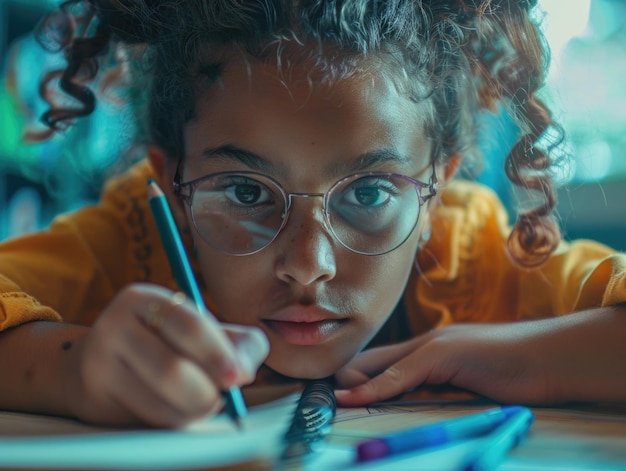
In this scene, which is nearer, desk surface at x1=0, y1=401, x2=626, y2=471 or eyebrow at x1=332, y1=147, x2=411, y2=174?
desk surface at x1=0, y1=401, x2=626, y2=471

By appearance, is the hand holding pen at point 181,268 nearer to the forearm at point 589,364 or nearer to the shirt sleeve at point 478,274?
the forearm at point 589,364

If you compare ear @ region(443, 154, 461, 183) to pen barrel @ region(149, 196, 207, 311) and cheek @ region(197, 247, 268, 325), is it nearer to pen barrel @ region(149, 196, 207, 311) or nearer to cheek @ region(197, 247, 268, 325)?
cheek @ region(197, 247, 268, 325)

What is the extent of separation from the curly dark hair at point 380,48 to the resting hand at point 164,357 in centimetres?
32

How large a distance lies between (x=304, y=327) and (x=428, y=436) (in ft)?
0.84

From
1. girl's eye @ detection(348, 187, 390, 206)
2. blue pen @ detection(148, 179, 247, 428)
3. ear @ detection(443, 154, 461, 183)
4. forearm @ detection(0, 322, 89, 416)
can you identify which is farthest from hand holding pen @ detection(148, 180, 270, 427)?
ear @ detection(443, 154, 461, 183)

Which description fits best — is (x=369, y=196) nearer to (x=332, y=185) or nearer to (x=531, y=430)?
(x=332, y=185)

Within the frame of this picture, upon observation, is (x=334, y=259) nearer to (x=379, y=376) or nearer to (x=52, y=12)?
(x=379, y=376)

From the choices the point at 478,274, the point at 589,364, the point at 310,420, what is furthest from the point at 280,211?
the point at 478,274

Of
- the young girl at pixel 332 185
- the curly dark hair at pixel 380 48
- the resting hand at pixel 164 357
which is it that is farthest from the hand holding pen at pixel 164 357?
the curly dark hair at pixel 380 48

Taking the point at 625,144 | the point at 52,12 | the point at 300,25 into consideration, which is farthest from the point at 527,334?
the point at 625,144

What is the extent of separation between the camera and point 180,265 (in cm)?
47

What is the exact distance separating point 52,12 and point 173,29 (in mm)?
318

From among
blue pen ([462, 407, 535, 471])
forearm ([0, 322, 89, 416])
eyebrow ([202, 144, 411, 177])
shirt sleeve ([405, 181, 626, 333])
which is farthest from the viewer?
shirt sleeve ([405, 181, 626, 333])

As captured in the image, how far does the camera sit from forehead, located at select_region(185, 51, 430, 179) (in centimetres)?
63
